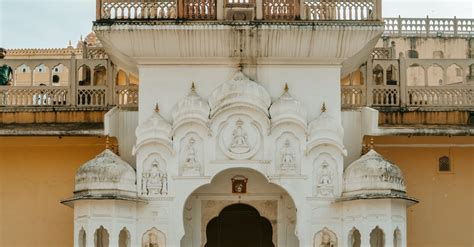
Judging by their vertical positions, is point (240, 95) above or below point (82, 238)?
above

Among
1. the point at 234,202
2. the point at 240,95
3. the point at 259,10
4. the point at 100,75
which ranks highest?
the point at 259,10

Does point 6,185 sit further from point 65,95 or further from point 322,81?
point 322,81

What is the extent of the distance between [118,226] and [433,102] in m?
5.55

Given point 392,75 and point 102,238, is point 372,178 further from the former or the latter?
point 102,238

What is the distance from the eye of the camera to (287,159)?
15.3m

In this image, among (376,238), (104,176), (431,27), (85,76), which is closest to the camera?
(104,176)

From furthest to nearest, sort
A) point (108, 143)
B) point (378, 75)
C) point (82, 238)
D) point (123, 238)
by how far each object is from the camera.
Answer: point (378, 75)
point (108, 143)
point (123, 238)
point (82, 238)

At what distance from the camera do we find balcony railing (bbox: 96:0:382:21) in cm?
1559

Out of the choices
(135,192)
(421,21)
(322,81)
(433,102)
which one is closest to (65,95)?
(135,192)

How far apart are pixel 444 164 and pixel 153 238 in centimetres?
496

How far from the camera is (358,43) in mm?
A: 15617

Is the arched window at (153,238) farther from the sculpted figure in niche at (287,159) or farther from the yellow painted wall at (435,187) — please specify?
the yellow painted wall at (435,187)

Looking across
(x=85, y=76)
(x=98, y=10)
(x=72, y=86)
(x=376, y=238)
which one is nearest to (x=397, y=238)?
(x=376, y=238)

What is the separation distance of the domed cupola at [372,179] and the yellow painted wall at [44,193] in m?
4.18
